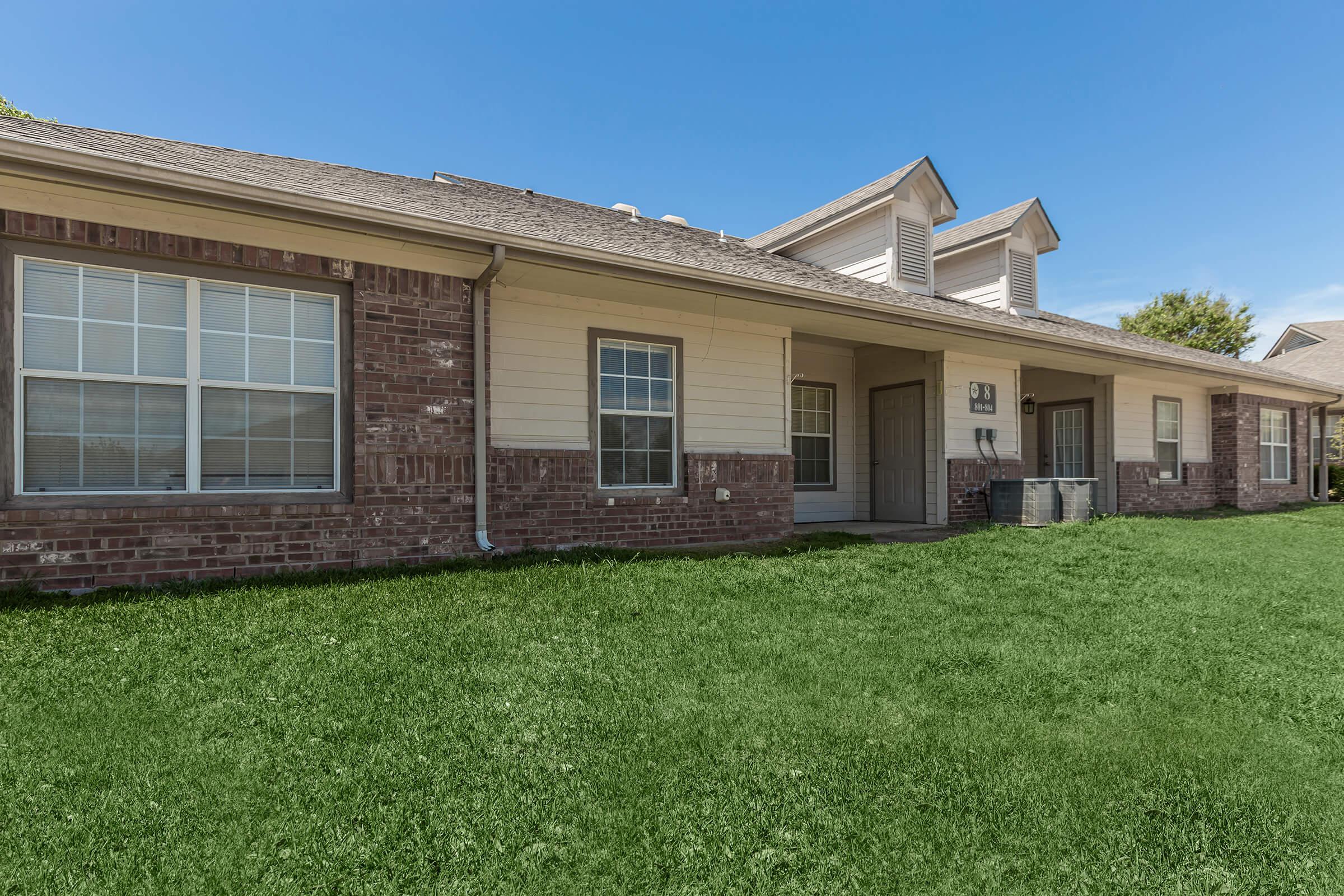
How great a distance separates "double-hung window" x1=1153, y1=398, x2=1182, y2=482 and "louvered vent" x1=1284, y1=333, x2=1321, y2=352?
19.7 meters

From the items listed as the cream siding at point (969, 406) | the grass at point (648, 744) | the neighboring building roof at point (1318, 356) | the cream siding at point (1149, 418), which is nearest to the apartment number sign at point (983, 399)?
the cream siding at point (969, 406)

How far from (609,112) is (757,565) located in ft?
40.4

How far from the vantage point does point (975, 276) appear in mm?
12883

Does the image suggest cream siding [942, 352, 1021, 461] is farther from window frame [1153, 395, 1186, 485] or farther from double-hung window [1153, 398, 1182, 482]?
double-hung window [1153, 398, 1182, 482]

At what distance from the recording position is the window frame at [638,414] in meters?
7.21

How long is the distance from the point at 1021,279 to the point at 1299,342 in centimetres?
2514

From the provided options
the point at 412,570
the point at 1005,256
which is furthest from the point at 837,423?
the point at 412,570

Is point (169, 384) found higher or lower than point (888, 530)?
higher

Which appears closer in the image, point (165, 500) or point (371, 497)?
point (165, 500)

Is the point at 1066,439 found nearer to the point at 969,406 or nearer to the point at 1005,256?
the point at 1005,256

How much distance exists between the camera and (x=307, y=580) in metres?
5.13

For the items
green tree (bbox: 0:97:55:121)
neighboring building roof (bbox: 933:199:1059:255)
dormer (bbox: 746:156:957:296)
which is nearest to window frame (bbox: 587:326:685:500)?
dormer (bbox: 746:156:957:296)

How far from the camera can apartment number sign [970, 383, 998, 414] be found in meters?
10.8

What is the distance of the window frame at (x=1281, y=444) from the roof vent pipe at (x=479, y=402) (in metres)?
16.8
